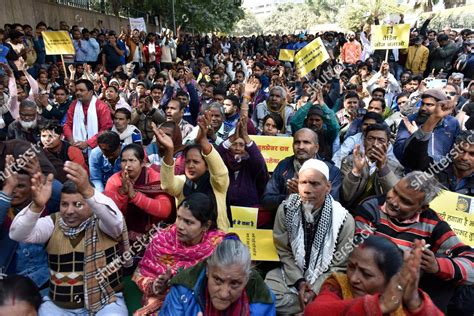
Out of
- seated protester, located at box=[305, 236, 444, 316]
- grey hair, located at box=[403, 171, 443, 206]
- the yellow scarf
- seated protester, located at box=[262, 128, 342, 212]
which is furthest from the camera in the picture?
seated protester, located at box=[262, 128, 342, 212]

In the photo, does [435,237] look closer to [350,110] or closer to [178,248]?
[178,248]

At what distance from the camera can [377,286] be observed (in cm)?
207

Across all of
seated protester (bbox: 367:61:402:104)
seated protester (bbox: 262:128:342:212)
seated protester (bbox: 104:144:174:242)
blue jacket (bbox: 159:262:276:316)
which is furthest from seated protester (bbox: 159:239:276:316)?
seated protester (bbox: 367:61:402:104)

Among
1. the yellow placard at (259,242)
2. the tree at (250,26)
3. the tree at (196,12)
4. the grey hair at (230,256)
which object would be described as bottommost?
the yellow placard at (259,242)

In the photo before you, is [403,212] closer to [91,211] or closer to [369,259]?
[369,259]

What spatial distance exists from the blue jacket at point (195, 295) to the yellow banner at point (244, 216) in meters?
1.18

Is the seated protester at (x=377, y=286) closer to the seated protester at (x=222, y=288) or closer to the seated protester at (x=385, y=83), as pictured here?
the seated protester at (x=222, y=288)

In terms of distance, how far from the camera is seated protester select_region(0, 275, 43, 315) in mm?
2033

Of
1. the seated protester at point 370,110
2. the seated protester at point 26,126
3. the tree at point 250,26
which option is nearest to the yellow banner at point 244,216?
the seated protester at point 370,110

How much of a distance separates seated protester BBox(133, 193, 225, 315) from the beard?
603 mm

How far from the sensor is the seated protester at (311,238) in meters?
2.90

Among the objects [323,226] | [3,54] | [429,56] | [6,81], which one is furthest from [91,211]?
[429,56]

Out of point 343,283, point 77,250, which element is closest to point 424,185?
point 343,283

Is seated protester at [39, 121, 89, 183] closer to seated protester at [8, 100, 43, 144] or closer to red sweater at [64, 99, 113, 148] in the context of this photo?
seated protester at [8, 100, 43, 144]
